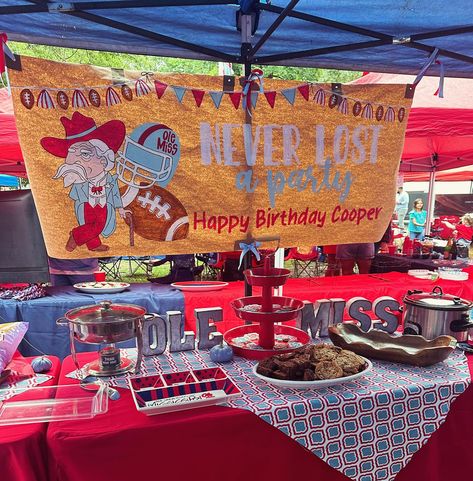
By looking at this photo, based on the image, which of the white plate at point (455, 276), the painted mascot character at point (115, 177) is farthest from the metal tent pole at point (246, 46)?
the white plate at point (455, 276)

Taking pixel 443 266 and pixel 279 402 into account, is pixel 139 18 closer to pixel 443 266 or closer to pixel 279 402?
pixel 279 402

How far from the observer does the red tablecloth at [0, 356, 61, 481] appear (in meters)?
0.98

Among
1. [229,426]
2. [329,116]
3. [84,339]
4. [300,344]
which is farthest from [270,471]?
[329,116]

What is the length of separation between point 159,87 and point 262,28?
0.82 meters

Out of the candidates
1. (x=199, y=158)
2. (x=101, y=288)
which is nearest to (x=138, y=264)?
(x=101, y=288)

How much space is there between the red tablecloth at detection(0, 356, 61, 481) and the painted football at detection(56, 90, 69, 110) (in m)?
1.09

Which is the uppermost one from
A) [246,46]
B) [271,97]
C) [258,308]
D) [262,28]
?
[262,28]

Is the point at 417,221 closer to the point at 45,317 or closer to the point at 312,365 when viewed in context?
the point at 45,317

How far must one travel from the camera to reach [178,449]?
1.10m

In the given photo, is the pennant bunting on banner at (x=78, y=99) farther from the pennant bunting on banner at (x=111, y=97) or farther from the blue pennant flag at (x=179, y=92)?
the blue pennant flag at (x=179, y=92)

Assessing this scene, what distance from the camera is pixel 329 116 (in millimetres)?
1797

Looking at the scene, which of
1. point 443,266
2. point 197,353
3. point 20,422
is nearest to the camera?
point 20,422

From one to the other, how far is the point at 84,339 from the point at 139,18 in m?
1.50

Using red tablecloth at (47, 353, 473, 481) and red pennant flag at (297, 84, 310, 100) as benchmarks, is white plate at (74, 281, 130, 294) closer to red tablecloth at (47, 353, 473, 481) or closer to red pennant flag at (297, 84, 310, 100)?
red tablecloth at (47, 353, 473, 481)
